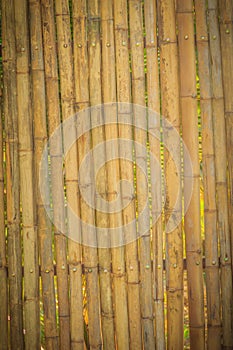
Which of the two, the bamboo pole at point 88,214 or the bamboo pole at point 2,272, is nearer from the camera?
the bamboo pole at point 88,214

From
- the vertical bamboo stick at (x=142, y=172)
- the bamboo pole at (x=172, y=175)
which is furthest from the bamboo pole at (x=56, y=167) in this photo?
the bamboo pole at (x=172, y=175)

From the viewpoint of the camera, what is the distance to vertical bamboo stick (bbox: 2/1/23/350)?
2.19m

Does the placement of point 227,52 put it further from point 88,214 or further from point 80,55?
point 88,214

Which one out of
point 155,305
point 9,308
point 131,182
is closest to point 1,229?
point 9,308

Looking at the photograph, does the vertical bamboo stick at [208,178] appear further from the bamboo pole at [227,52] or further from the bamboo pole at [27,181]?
the bamboo pole at [27,181]

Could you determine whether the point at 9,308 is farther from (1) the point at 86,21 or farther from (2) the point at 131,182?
(1) the point at 86,21

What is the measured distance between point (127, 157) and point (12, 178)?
0.66 meters

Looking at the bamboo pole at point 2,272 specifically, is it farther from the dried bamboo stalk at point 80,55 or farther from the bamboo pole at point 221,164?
the bamboo pole at point 221,164

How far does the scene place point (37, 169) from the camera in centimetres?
224

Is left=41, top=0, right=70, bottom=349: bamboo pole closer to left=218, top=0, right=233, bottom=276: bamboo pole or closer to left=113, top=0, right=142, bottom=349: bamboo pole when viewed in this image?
left=113, top=0, right=142, bottom=349: bamboo pole

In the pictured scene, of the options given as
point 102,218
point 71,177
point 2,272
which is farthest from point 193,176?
point 2,272

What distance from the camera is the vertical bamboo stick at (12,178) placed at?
7.19 feet

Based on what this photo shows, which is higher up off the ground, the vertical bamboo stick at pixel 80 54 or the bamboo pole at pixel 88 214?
the vertical bamboo stick at pixel 80 54

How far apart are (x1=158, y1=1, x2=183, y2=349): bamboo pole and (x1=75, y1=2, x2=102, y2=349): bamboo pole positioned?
38 cm
